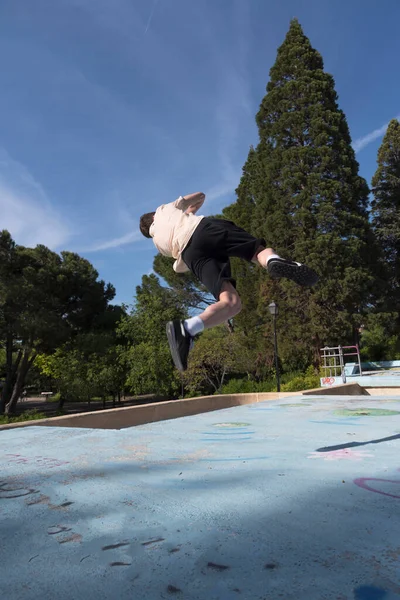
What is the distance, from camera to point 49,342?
1933cm

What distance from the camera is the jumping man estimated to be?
2.69 meters

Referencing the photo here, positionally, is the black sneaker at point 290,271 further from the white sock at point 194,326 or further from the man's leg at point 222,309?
the white sock at point 194,326

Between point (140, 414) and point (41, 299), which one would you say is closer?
point (140, 414)

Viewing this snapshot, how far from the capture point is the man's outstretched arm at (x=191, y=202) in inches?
124

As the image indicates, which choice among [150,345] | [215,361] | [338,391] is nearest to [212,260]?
[338,391]

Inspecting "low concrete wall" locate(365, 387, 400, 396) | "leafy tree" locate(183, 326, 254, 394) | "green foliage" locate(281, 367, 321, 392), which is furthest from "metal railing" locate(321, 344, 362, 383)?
"leafy tree" locate(183, 326, 254, 394)

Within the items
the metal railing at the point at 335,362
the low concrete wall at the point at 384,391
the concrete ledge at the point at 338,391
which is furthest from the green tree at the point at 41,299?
the low concrete wall at the point at 384,391

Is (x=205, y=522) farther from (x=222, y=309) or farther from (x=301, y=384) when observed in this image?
(x=301, y=384)

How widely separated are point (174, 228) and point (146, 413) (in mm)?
4483

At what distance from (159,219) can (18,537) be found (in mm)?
2215

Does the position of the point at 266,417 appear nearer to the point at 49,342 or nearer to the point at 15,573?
the point at 15,573

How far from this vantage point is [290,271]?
2.69 meters

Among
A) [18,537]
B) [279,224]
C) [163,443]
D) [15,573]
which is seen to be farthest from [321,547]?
[279,224]

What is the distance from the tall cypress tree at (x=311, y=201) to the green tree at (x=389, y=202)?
14.4 ft
